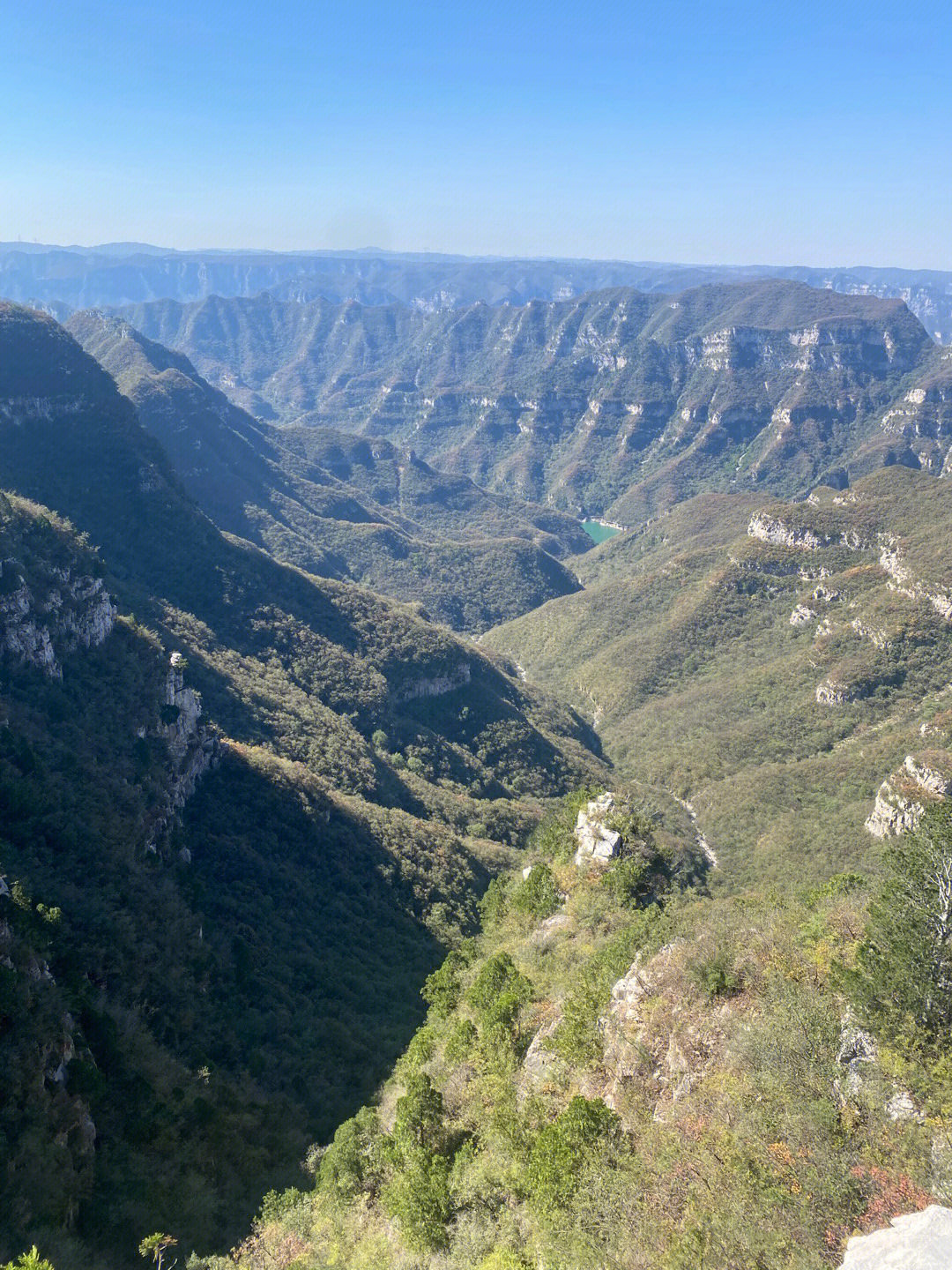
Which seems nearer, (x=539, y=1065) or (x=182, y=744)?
(x=539, y=1065)

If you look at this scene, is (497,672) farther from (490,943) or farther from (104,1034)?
(104,1034)

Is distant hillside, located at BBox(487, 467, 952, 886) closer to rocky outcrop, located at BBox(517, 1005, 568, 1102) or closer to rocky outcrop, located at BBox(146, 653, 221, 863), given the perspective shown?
rocky outcrop, located at BBox(146, 653, 221, 863)

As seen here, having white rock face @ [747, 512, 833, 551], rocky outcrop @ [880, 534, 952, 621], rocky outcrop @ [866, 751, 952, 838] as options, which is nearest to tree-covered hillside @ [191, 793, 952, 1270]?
rocky outcrop @ [866, 751, 952, 838]

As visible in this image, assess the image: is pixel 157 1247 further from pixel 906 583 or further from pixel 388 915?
pixel 906 583

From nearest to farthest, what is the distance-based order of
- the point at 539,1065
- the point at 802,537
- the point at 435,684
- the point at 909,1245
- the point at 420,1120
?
the point at 909,1245, the point at 420,1120, the point at 539,1065, the point at 435,684, the point at 802,537

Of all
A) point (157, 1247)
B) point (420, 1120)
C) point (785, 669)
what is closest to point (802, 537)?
point (785, 669)

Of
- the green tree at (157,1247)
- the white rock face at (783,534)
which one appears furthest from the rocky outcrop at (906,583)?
the green tree at (157,1247)
